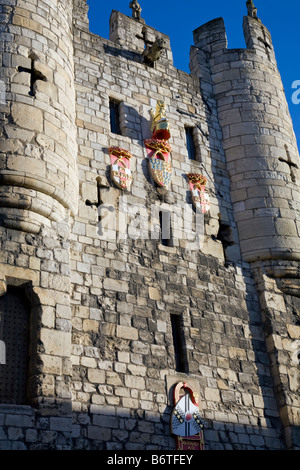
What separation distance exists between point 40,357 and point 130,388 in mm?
1509

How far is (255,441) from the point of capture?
8930 millimetres

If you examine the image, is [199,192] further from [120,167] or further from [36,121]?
[36,121]

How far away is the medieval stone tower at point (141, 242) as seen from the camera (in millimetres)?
7469

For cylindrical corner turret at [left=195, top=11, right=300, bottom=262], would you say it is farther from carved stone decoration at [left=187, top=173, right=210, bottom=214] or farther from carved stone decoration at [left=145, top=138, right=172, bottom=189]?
carved stone decoration at [left=145, top=138, right=172, bottom=189]

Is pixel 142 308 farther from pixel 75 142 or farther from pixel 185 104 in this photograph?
pixel 185 104

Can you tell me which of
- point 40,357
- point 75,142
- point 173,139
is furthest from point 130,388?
point 173,139

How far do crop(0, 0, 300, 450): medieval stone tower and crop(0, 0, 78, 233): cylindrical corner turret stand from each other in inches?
1.0

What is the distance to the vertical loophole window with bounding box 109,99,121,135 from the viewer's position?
10491 millimetres

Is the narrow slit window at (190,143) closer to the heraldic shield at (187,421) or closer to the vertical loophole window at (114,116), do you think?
the vertical loophole window at (114,116)

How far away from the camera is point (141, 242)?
9.45 meters

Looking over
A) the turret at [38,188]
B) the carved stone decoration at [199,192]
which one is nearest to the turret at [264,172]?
the carved stone decoration at [199,192]

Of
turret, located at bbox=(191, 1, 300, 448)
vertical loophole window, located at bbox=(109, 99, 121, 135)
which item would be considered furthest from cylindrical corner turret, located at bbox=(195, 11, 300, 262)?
vertical loophole window, located at bbox=(109, 99, 121, 135)

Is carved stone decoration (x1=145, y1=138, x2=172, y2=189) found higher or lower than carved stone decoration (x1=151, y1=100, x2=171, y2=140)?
lower

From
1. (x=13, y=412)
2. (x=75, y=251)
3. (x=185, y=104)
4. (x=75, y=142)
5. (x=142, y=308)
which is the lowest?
(x=13, y=412)
